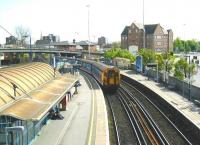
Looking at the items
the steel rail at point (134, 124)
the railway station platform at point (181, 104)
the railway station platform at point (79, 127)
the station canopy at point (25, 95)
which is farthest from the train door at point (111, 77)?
the station canopy at point (25, 95)

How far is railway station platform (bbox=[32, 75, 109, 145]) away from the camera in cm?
2403

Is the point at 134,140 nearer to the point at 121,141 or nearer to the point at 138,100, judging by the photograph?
the point at 121,141

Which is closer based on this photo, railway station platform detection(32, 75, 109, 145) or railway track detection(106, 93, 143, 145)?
railway station platform detection(32, 75, 109, 145)

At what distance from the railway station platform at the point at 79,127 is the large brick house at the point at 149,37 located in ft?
354

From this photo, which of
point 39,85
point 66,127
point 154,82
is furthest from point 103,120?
point 154,82

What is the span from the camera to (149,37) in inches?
5768

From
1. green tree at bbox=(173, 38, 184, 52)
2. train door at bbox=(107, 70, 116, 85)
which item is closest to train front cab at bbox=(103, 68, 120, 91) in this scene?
train door at bbox=(107, 70, 116, 85)

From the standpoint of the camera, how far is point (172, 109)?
35938 mm

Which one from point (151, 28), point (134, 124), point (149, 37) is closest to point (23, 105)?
point (134, 124)

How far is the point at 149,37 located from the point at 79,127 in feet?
398

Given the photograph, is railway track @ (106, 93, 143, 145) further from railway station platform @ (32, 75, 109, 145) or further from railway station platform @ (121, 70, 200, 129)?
railway station platform @ (121, 70, 200, 129)

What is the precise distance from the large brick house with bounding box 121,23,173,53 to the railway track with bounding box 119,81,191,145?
99008 mm

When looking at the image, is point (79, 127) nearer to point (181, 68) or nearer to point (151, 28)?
point (181, 68)

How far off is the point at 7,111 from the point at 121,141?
11.0 m
